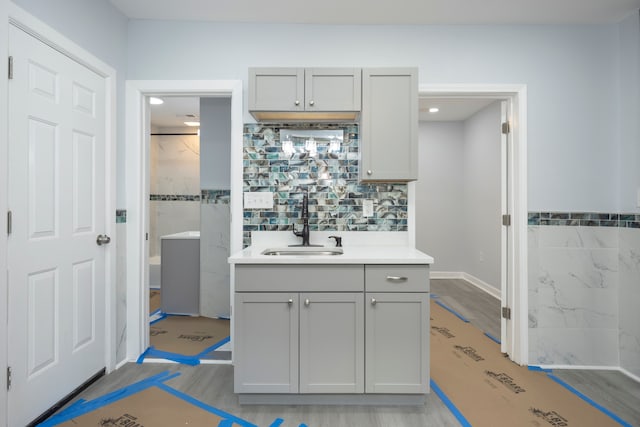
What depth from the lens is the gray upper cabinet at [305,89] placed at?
2311mm

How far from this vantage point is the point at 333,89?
2.32m

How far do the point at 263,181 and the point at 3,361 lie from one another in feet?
5.55

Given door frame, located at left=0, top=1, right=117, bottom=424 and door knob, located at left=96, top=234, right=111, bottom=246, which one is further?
door knob, located at left=96, top=234, right=111, bottom=246

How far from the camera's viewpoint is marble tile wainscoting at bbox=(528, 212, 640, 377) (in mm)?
2604

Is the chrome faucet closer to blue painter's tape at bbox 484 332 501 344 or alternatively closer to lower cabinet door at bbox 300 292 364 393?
lower cabinet door at bbox 300 292 364 393

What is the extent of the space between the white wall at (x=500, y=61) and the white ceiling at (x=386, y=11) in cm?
6

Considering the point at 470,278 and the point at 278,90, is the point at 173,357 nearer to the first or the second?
the point at 278,90

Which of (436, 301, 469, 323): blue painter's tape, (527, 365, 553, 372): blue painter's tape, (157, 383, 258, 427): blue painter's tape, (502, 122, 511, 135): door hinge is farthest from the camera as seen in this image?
(436, 301, 469, 323): blue painter's tape

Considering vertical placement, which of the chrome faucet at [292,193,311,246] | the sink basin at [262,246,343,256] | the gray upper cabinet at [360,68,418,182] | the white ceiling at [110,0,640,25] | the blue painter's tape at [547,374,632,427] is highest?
the white ceiling at [110,0,640,25]

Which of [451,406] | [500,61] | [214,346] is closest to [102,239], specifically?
[214,346]

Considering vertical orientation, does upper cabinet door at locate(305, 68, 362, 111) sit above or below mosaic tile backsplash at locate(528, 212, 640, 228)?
above

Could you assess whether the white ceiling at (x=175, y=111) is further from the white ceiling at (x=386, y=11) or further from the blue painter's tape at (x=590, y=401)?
the blue painter's tape at (x=590, y=401)

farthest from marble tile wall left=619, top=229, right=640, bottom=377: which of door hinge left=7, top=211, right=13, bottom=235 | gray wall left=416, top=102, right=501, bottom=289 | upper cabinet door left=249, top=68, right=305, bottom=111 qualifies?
door hinge left=7, top=211, right=13, bottom=235

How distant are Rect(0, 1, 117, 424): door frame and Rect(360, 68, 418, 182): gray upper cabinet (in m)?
1.68
